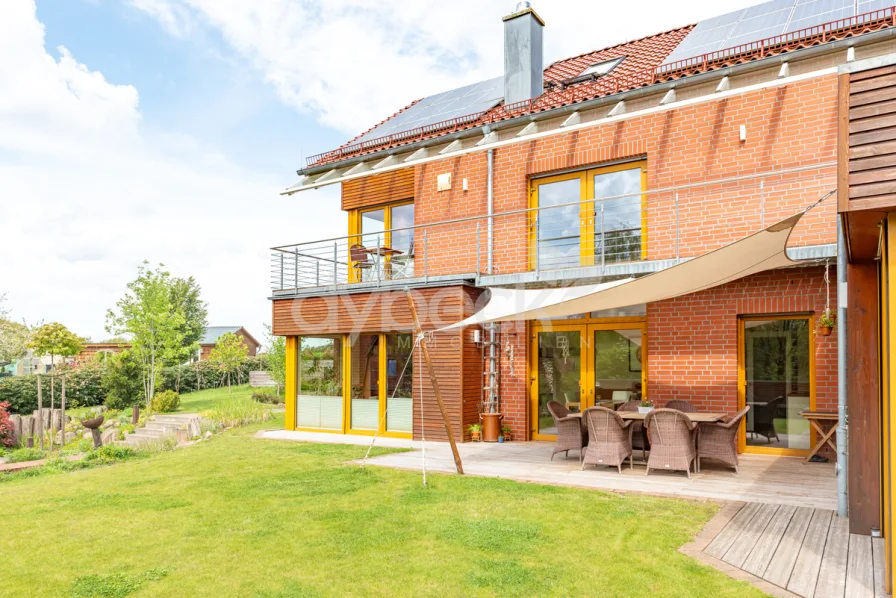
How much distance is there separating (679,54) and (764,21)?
4.82 feet

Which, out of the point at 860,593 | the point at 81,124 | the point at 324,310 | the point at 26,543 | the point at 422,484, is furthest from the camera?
the point at 81,124

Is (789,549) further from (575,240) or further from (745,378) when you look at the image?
(575,240)

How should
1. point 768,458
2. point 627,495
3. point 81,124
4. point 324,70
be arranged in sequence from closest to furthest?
point 627,495 < point 768,458 < point 324,70 < point 81,124

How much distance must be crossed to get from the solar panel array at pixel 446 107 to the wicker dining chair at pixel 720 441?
24.3 feet

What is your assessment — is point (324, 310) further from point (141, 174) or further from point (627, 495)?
point (141, 174)

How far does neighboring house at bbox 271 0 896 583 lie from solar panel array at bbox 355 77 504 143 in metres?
0.09

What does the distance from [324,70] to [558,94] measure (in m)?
5.75

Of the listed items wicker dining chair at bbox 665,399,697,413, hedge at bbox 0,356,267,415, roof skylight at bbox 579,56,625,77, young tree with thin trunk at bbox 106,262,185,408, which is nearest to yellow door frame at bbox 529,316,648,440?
wicker dining chair at bbox 665,399,697,413

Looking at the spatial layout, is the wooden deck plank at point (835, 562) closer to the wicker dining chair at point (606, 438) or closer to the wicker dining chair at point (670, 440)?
the wicker dining chair at point (670, 440)

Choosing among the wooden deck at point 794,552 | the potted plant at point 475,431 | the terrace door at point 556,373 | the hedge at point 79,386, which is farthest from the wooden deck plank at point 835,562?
the hedge at point 79,386

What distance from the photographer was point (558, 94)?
37.7ft

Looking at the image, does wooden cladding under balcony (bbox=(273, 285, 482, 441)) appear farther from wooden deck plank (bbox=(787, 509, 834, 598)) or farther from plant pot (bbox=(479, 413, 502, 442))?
wooden deck plank (bbox=(787, 509, 834, 598))

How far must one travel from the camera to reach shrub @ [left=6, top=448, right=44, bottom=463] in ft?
39.8

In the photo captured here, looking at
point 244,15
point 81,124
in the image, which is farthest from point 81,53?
point 244,15
